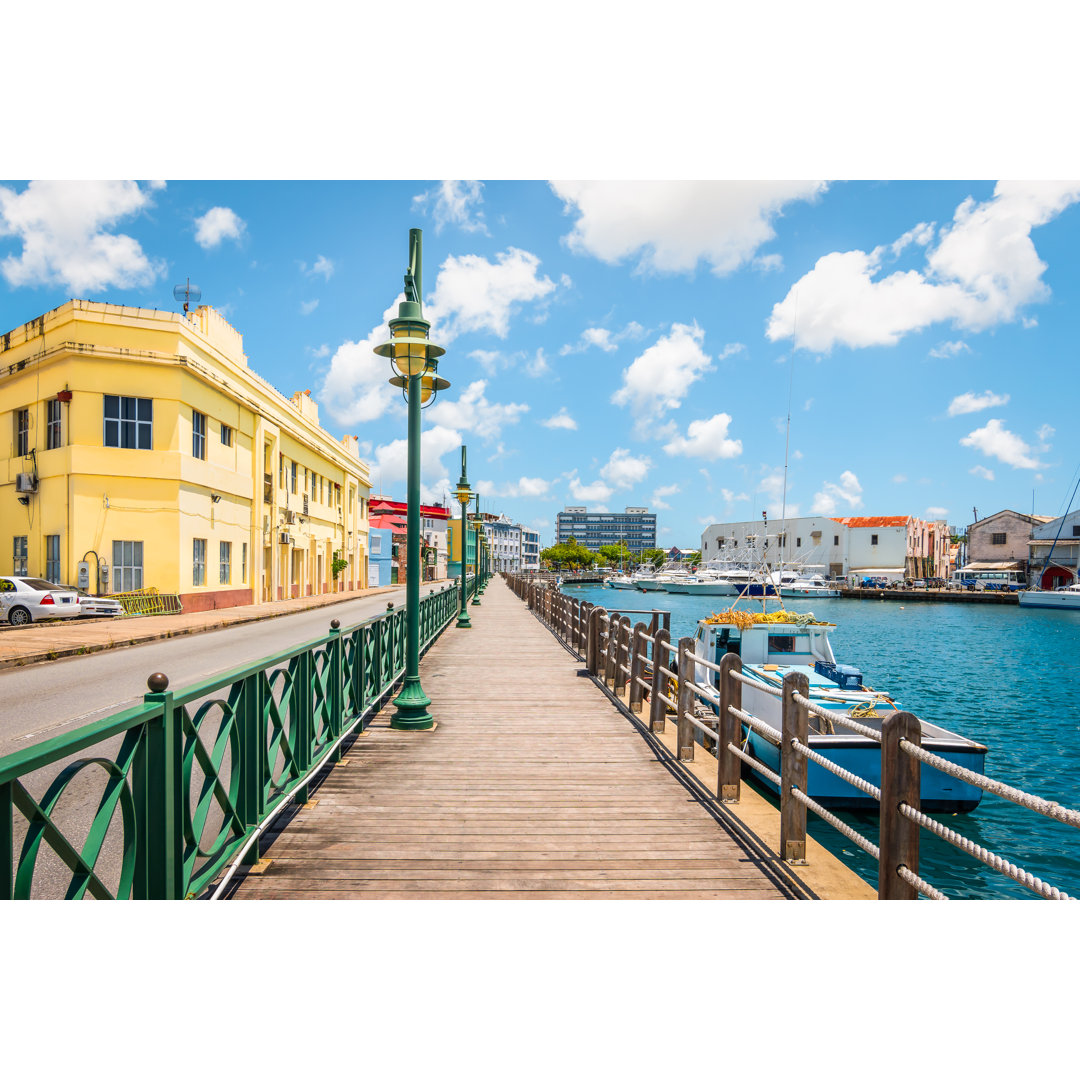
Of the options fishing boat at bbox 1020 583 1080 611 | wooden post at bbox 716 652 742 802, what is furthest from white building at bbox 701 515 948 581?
wooden post at bbox 716 652 742 802

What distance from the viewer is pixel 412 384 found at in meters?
7.52

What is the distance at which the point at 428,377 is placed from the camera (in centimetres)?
817

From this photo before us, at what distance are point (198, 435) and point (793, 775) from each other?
25.6m

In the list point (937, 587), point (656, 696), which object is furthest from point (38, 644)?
point (937, 587)

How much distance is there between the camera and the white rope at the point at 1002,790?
259 centimetres

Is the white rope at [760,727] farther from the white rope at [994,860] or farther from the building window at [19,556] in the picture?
the building window at [19,556]

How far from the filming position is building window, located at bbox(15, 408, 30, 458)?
2364cm

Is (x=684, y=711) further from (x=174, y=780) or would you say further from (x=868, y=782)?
(x=174, y=780)

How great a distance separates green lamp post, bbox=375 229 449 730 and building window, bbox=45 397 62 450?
A: 66.9ft

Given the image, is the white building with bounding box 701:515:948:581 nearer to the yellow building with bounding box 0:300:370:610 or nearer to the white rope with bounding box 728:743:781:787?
the yellow building with bounding box 0:300:370:610

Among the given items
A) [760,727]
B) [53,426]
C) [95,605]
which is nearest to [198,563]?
[95,605]

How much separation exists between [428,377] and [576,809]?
5080mm

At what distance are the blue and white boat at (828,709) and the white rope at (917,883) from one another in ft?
4.28
